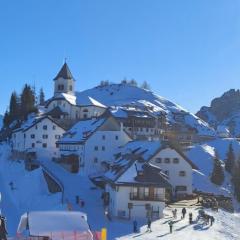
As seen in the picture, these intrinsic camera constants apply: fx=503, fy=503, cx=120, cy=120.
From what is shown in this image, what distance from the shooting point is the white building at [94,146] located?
247ft

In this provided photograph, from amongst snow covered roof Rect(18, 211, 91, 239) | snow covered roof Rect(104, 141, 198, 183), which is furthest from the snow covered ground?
snow covered roof Rect(18, 211, 91, 239)

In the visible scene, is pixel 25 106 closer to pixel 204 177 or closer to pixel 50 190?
pixel 204 177

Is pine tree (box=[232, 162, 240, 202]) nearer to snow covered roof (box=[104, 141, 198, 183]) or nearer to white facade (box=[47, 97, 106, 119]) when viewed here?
snow covered roof (box=[104, 141, 198, 183])

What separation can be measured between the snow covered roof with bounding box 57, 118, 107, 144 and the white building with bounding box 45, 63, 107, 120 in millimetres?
22501

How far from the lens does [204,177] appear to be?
9431 centimetres

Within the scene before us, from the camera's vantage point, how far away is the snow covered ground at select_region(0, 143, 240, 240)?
40.2 m

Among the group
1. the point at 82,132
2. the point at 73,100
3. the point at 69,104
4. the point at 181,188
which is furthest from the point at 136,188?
the point at 73,100

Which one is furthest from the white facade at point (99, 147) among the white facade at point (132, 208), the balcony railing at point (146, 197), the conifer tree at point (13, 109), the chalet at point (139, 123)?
the conifer tree at point (13, 109)

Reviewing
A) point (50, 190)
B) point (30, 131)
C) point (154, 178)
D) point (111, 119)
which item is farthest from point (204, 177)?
point (154, 178)

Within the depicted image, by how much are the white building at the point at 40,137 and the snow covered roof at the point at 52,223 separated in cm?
7012

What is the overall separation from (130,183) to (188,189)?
54.1 ft

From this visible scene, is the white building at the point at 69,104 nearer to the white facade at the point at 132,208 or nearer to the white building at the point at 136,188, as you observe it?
the white building at the point at 136,188

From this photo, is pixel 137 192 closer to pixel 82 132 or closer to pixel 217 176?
pixel 82 132

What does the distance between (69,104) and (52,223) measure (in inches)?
3654
